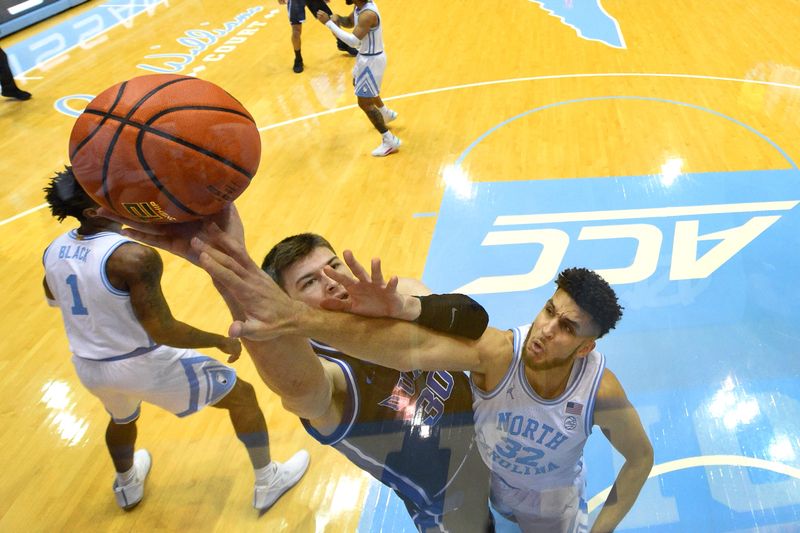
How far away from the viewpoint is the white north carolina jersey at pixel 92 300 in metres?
1.63

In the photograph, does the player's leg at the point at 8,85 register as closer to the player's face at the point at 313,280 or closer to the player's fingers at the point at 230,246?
the player's face at the point at 313,280

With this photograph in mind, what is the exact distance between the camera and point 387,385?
1.62m

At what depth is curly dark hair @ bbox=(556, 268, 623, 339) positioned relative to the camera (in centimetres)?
155

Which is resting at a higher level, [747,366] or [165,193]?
[165,193]

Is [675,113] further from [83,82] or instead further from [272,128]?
[83,82]

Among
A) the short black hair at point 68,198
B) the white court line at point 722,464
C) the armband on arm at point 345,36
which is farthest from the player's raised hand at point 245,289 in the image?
the armband on arm at point 345,36

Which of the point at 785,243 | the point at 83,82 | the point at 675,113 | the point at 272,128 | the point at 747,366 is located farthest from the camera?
the point at 675,113

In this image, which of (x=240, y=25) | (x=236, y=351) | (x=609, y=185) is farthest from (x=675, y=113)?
(x=236, y=351)

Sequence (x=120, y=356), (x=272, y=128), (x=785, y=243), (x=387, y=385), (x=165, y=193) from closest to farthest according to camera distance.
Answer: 1. (x=165, y=193)
2. (x=387, y=385)
3. (x=120, y=356)
4. (x=785, y=243)
5. (x=272, y=128)

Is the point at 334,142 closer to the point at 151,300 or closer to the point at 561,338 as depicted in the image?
the point at 151,300

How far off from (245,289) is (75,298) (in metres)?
0.96

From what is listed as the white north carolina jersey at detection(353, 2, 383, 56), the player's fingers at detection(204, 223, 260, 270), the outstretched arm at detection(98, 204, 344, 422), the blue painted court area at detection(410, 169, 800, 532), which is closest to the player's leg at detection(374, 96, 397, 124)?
the white north carolina jersey at detection(353, 2, 383, 56)

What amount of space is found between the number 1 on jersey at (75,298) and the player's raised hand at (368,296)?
87cm

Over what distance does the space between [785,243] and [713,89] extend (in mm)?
3151
